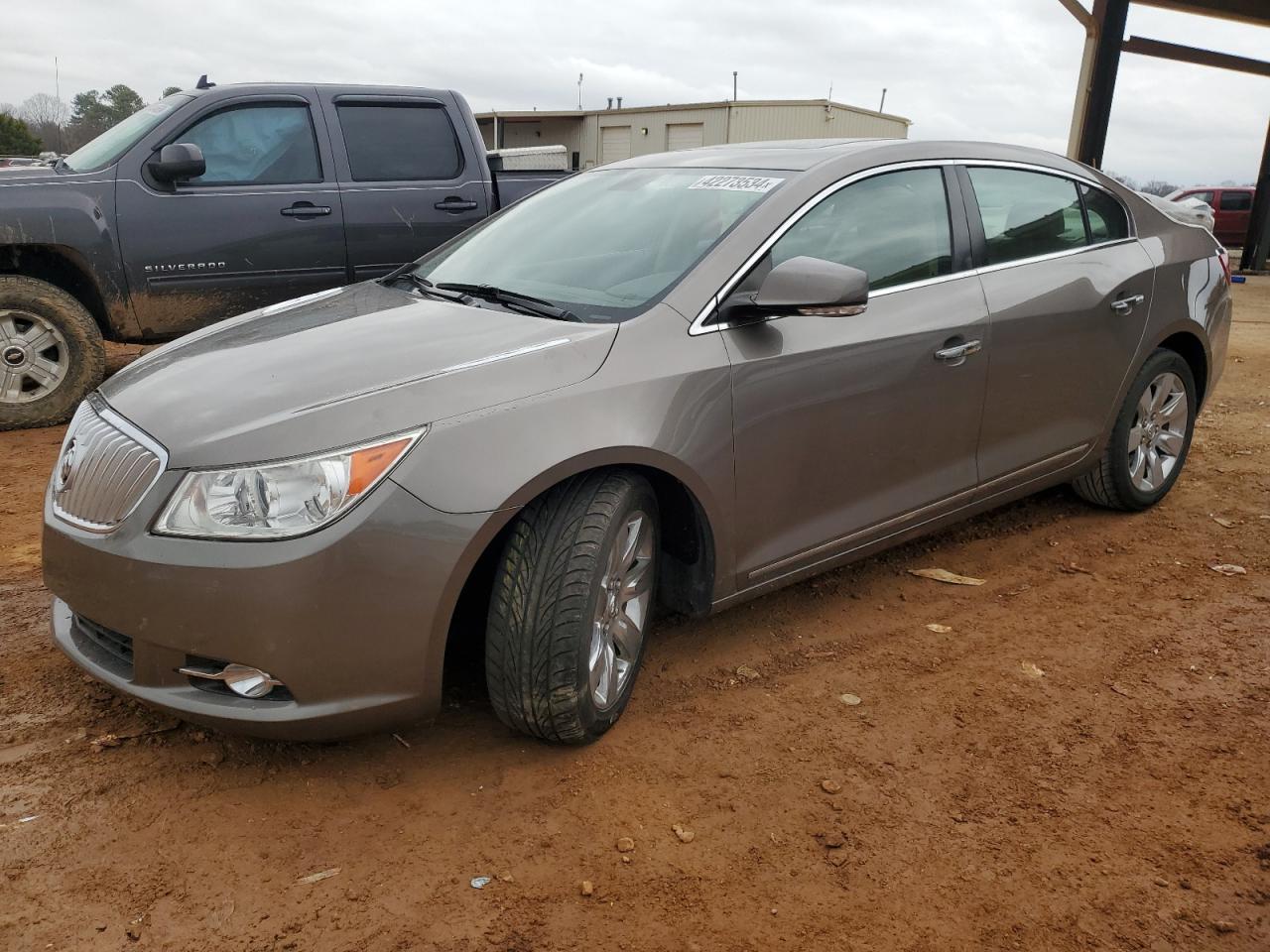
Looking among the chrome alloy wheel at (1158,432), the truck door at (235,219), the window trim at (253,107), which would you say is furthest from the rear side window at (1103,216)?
the window trim at (253,107)

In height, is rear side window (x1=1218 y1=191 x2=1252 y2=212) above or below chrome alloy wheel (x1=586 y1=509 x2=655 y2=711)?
above

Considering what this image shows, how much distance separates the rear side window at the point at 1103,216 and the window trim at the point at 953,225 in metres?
0.02

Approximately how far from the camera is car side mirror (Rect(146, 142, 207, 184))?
5906 millimetres

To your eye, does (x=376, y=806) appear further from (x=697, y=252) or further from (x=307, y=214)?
(x=307, y=214)

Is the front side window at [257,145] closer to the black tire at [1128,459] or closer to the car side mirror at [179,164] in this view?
the car side mirror at [179,164]

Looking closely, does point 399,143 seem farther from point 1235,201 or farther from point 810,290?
point 1235,201

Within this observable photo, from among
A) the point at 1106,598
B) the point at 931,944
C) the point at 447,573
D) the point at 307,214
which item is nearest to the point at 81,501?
the point at 447,573

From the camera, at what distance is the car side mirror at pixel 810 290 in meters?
2.89

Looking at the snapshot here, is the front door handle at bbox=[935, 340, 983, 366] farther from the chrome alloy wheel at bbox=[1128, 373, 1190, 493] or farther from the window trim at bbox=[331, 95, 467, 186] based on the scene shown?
the window trim at bbox=[331, 95, 467, 186]

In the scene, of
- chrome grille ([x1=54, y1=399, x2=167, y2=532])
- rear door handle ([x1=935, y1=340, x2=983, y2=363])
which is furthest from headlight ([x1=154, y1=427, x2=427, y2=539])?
rear door handle ([x1=935, y1=340, x2=983, y2=363])

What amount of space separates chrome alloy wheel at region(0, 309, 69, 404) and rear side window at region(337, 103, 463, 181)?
2064 mm

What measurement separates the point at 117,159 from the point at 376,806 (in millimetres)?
5000

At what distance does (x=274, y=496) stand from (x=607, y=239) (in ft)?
5.10

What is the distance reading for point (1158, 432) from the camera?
4.77 m
